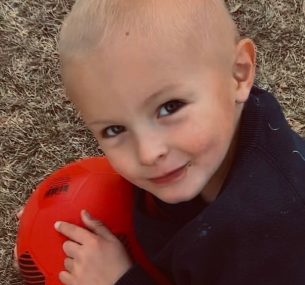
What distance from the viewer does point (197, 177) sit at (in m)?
1.48

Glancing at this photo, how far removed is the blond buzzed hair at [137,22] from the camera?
1.33 metres

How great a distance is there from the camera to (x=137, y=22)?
4.34ft

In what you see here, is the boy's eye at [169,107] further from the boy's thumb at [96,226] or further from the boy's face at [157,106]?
the boy's thumb at [96,226]

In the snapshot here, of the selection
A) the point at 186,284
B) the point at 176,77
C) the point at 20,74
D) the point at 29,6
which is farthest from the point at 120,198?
the point at 29,6

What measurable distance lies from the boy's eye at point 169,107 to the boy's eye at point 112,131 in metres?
0.09

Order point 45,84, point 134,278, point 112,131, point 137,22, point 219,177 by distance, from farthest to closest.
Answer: point 45,84 < point 134,278 < point 219,177 < point 112,131 < point 137,22

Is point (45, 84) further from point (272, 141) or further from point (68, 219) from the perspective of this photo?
point (272, 141)

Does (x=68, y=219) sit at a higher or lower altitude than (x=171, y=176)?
lower

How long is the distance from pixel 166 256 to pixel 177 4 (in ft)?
1.92

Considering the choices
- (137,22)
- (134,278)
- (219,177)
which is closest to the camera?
(137,22)

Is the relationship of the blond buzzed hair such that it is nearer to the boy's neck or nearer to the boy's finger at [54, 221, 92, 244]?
the boy's neck

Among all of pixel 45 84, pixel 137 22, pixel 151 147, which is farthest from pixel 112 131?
pixel 45 84

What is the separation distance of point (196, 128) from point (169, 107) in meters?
0.07

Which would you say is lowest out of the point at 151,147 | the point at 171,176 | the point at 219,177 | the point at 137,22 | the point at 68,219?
the point at 68,219
